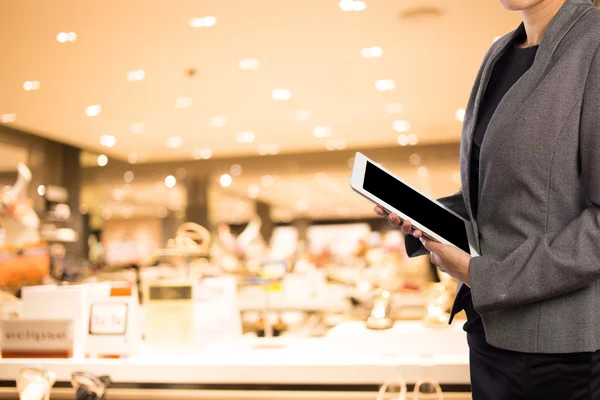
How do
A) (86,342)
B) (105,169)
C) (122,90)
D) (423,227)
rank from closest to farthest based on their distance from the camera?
(423,227)
(86,342)
(122,90)
(105,169)

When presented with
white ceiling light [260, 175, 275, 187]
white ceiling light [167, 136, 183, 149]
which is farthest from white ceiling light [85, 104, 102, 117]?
white ceiling light [260, 175, 275, 187]

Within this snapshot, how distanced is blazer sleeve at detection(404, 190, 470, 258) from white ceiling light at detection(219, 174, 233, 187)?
12.7 metres

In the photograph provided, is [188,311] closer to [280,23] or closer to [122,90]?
[280,23]

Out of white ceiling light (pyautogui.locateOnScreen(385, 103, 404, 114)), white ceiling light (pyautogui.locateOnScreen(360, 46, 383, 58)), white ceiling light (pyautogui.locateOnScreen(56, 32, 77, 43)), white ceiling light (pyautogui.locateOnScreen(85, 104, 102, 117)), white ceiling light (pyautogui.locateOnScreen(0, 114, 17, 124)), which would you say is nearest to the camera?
white ceiling light (pyautogui.locateOnScreen(56, 32, 77, 43))

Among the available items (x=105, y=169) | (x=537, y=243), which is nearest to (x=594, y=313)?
(x=537, y=243)

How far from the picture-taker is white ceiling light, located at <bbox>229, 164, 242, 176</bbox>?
13.5 meters

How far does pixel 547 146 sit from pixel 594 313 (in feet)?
0.86

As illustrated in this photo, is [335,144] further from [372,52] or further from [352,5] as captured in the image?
[352,5]

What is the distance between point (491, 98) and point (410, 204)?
24 centimetres

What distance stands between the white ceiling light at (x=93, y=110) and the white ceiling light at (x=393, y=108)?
4.26 m

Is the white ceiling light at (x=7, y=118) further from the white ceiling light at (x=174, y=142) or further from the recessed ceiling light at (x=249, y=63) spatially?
the recessed ceiling light at (x=249, y=63)

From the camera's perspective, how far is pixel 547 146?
36.5 inches

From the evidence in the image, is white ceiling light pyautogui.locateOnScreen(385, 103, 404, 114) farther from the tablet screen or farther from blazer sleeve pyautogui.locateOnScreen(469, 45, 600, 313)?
blazer sleeve pyautogui.locateOnScreen(469, 45, 600, 313)

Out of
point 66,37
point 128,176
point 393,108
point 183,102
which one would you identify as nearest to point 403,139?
point 393,108
